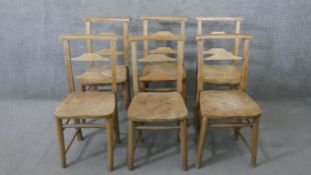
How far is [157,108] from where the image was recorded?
2059mm

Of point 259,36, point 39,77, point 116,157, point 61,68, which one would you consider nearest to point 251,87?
point 259,36

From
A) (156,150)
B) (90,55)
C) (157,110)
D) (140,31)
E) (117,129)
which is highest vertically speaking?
(140,31)

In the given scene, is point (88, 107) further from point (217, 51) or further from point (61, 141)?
point (217, 51)

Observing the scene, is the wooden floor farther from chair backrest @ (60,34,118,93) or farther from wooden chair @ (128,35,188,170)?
chair backrest @ (60,34,118,93)

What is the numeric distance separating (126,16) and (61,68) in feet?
2.94

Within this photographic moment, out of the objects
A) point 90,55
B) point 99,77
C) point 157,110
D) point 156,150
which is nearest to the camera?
point 157,110

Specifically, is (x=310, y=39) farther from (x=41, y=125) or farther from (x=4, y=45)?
(x=4, y=45)

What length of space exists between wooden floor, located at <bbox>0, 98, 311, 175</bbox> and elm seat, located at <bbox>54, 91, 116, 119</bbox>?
0.43 m

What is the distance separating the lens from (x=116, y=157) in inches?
90.0

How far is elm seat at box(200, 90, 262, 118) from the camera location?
198 cm

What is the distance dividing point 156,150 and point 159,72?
66 centimetres

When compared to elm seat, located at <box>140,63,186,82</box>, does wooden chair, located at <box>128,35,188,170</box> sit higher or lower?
lower

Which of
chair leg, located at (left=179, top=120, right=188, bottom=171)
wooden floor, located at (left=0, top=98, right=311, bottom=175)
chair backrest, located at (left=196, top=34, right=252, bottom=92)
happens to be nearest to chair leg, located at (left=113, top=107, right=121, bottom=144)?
wooden floor, located at (left=0, top=98, right=311, bottom=175)

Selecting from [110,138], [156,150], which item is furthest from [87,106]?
[156,150]
